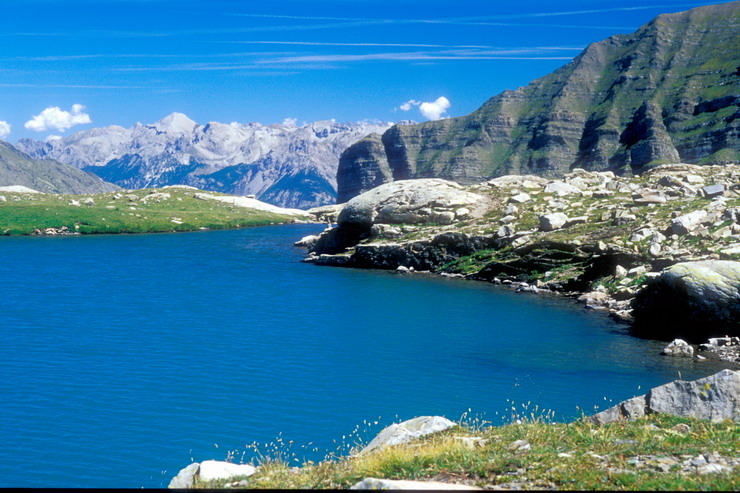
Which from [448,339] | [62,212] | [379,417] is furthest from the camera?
[62,212]

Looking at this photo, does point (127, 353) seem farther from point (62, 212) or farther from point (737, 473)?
point (62, 212)

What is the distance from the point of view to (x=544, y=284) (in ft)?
218

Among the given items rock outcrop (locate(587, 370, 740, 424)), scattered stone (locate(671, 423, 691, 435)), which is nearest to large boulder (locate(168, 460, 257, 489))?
rock outcrop (locate(587, 370, 740, 424))

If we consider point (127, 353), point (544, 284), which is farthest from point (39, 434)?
point (544, 284)

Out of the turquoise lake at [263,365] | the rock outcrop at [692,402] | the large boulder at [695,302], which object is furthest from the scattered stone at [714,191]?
the rock outcrop at [692,402]

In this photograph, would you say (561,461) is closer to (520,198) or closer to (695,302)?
(695,302)

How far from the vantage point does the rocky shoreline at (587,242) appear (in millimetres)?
44094

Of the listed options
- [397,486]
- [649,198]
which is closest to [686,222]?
[649,198]

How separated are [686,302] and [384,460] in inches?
1492

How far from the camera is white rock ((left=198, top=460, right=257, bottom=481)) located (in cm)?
1524

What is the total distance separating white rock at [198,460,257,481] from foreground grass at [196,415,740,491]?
775 millimetres

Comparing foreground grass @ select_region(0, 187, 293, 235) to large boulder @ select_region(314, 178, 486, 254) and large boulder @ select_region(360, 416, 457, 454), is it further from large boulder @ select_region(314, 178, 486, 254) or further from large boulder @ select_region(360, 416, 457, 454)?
large boulder @ select_region(360, 416, 457, 454)

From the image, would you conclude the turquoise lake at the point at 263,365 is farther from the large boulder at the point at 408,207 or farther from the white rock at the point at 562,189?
the white rock at the point at 562,189

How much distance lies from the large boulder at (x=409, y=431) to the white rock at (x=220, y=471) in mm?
3886
